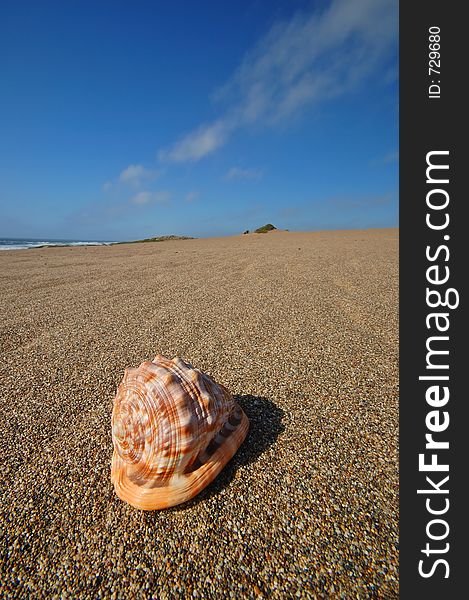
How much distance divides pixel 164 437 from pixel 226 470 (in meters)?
0.47

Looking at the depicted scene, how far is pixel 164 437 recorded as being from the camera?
1.55m

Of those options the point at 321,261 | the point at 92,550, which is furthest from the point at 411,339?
the point at 321,261

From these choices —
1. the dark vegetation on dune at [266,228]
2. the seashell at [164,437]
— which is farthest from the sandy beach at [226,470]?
the dark vegetation on dune at [266,228]

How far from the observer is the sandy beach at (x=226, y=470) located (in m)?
1.31

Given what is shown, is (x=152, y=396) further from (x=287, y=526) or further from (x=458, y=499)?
(x=458, y=499)

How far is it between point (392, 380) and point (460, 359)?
3.07 feet

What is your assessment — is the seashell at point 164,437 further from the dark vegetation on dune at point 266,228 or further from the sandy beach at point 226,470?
the dark vegetation on dune at point 266,228

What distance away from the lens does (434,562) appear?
137 cm

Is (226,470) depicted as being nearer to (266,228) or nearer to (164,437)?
(164,437)

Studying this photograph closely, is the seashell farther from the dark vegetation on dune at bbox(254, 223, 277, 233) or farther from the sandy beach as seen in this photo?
the dark vegetation on dune at bbox(254, 223, 277, 233)

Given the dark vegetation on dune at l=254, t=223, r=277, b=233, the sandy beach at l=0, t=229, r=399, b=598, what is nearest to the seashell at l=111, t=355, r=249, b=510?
the sandy beach at l=0, t=229, r=399, b=598

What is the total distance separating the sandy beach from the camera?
1.31m

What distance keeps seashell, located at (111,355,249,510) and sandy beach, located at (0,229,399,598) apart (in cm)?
10

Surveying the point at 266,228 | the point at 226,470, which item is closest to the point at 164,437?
the point at 226,470
